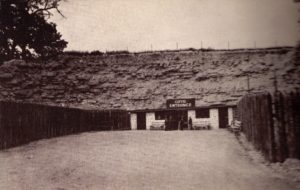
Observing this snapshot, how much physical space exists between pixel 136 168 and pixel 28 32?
15277 mm

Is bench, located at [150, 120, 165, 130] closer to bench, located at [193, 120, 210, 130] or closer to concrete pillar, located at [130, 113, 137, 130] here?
concrete pillar, located at [130, 113, 137, 130]

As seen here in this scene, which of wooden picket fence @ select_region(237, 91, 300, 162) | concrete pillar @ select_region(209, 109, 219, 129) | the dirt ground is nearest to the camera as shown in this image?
the dirt ground

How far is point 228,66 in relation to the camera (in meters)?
31.0

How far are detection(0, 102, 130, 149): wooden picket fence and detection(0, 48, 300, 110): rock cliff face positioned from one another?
103cm

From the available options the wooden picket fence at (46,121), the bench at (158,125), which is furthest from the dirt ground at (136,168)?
the bench at (158,125)

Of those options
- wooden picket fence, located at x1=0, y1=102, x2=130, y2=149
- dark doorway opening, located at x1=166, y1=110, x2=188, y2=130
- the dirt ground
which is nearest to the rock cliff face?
dark doorway opening, located at x1=166, y1=110, x2=188, y2=130

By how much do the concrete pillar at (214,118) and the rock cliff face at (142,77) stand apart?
1.74 ft

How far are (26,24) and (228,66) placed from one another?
14081 mm

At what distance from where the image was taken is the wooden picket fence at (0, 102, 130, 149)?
14113 millimetres

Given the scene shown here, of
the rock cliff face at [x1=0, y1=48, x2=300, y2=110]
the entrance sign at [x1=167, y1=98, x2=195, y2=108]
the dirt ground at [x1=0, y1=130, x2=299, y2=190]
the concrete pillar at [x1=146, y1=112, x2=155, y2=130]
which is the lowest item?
the dirt ground at [x1=0, y1=130, x2=299, y2=190]

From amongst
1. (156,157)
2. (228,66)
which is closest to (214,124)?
(228,66)

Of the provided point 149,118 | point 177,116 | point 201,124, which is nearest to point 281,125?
point 201,124

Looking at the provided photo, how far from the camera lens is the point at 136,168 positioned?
10.1 m

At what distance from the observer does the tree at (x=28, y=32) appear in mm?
20844
